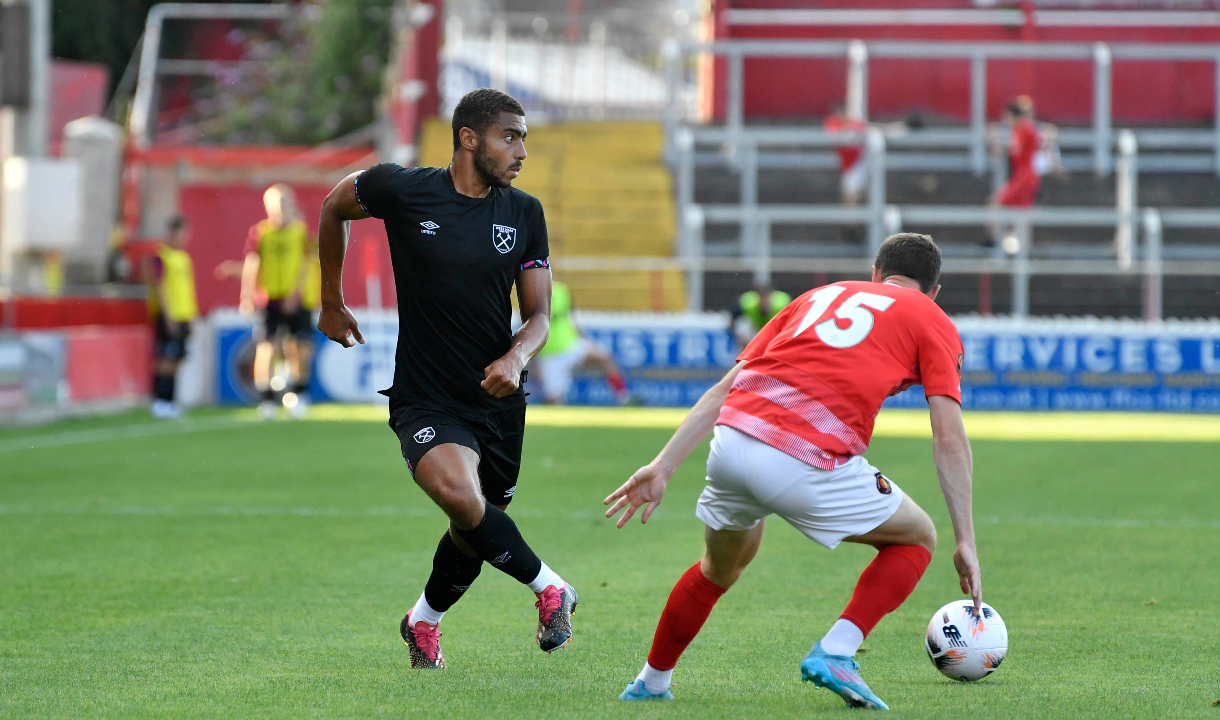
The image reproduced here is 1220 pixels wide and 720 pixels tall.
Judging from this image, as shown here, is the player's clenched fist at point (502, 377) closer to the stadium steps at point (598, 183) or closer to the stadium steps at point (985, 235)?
the stadium steps at point (985, 235)

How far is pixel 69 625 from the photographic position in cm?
633

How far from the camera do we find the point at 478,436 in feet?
18.0

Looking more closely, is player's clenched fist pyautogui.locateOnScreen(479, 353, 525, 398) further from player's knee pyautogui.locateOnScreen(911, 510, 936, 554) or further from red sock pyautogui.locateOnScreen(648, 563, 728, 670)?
player's knee pyautogui.locateOnScreen(911, 510, 936, 554)

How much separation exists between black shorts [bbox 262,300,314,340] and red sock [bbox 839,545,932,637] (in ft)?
42.4

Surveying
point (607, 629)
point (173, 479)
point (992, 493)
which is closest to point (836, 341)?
point (607, 629)

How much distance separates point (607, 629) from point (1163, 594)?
2.60 m

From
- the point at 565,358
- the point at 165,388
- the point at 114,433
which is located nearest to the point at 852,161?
the point at 565,358

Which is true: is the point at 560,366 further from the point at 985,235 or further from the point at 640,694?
the point at 640,694

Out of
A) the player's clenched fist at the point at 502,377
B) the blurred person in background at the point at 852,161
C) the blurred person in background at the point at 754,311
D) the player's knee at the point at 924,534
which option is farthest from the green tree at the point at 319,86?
the player's knee at the point at 924,534

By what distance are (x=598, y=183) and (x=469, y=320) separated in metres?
19.9

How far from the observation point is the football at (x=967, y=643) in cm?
523

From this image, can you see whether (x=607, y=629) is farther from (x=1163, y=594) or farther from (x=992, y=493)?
(x=992, y=493)

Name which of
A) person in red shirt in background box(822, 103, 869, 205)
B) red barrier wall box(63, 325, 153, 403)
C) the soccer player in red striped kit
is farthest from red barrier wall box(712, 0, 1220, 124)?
the soccer player in red striped kit

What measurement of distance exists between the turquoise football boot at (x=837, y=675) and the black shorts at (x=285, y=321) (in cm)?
1302
